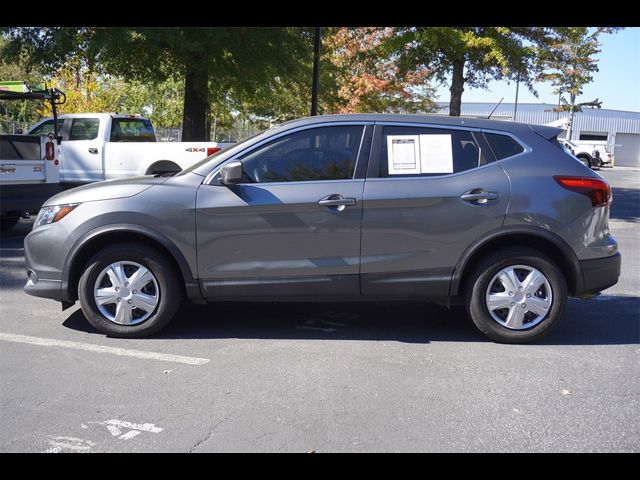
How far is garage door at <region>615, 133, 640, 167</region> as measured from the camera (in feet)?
182

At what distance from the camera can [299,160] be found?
5.31 metres

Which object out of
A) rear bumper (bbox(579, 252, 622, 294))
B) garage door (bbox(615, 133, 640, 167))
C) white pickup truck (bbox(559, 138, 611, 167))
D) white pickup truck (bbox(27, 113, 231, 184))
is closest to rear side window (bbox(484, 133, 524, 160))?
rear bumper (bbox(579, 252, 622, 294))

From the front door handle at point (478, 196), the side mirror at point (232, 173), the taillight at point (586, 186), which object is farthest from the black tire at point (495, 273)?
the side mirror at point (232, 173)

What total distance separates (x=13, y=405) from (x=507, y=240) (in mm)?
Result: 3720

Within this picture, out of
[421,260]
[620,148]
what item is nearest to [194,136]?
[421,260]

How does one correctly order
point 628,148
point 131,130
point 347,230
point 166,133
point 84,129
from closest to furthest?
point 347,230
point 84,129
point 131,130
point 166,133
point 628,148

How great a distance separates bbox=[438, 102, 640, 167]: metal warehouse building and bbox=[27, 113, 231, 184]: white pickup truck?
4574 cm

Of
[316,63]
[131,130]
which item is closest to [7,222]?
[131,130]

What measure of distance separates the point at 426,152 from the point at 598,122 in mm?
59199

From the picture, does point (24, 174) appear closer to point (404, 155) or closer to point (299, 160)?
point (299, 160)

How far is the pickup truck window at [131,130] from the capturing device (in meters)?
13.6

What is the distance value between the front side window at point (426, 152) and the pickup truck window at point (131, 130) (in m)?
9.56

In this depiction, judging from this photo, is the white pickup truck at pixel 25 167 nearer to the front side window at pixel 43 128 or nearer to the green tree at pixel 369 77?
the front side window at pixel 43 128

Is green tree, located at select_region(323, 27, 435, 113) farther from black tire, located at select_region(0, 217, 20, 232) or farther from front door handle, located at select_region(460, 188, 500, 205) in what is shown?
front door handle, located at select_region(460, 188, 500, 205)
